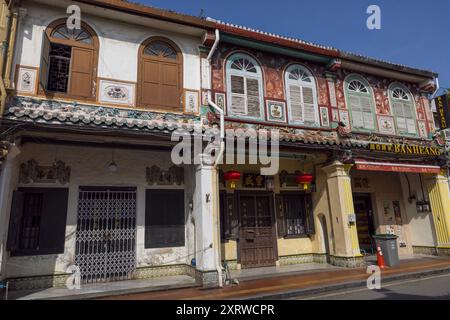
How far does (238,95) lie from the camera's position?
9914 millimetres

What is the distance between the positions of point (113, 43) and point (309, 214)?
8.99 meters

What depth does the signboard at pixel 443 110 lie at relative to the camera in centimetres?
1265

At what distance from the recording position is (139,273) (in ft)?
29.5

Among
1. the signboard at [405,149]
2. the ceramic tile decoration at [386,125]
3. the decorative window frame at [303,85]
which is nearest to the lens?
the decorative window frame at [303,85]

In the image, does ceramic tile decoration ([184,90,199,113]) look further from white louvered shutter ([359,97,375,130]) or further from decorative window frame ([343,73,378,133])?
white louvered shutter ([359,97,375,130])

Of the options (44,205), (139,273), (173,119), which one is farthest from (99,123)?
(139,273)

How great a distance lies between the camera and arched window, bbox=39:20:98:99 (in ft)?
27.0

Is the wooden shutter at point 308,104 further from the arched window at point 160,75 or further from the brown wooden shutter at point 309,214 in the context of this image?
the arched window at point 160,75

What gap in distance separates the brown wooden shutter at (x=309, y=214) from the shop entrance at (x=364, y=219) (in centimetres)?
249

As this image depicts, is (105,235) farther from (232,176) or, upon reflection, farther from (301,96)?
(301,96)

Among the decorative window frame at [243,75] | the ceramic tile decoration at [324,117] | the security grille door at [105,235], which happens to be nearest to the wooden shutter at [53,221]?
the security grille door at [105,235]

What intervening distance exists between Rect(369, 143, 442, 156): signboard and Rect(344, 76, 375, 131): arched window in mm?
1078

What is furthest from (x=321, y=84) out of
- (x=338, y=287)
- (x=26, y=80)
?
(x=26, y=80)
